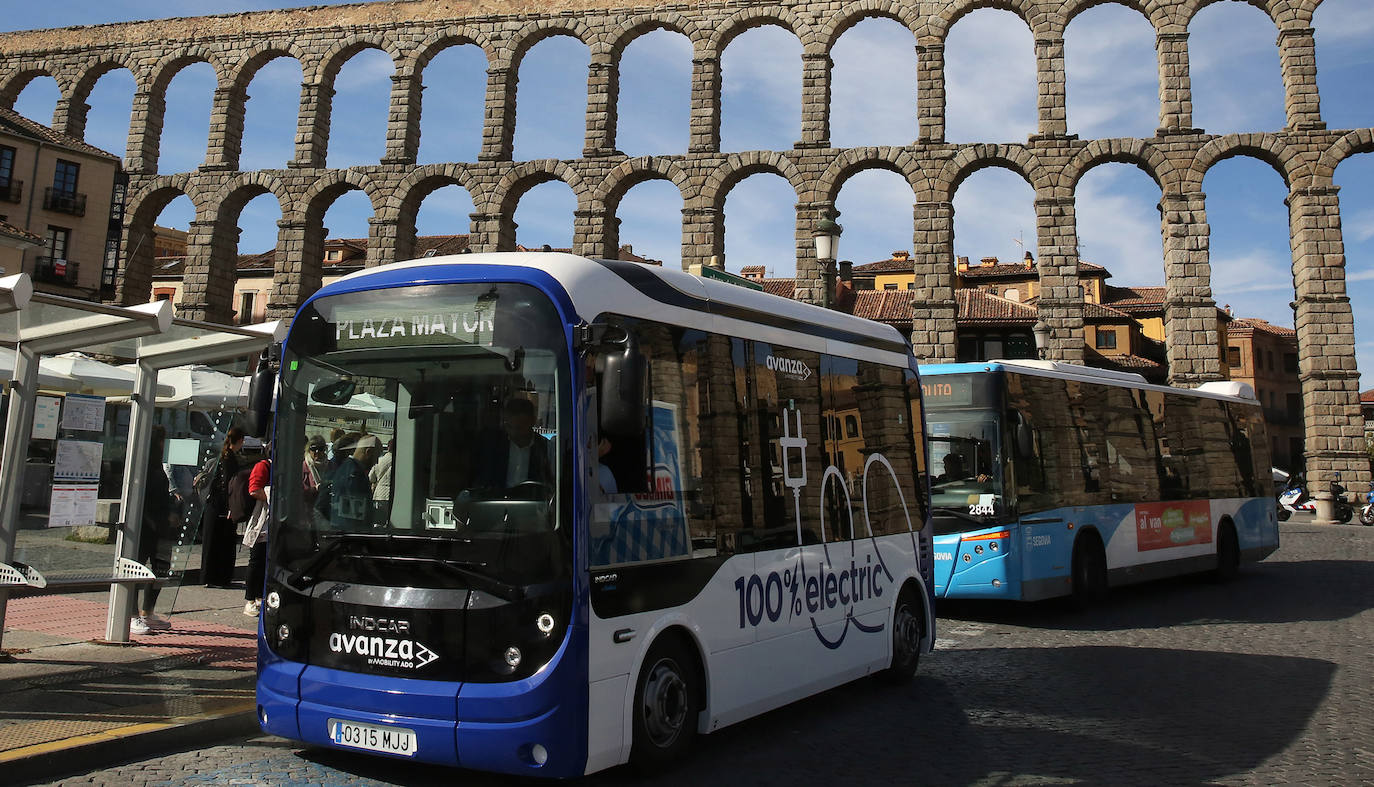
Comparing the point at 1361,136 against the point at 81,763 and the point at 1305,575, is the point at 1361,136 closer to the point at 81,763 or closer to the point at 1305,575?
the point at 1305,575

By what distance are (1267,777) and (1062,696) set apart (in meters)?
1.93

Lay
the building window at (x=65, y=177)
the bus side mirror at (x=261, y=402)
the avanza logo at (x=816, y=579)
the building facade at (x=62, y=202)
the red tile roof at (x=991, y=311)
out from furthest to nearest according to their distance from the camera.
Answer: the red tile roof at (x=991, y=311)
the building window at (x=65, y=177)
the building facade at (x=62, y=202)
the avanza logo at (x=816, y=579)
the bus side mirror at (x=261, y=402)

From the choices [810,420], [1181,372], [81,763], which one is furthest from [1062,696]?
[1181,372]

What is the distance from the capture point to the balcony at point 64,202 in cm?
3148

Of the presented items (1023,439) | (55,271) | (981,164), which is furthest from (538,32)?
(1023,439)

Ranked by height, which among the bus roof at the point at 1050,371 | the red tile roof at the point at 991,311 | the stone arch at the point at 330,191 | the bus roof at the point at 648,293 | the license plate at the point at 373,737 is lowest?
the license plate at the point at 373,737

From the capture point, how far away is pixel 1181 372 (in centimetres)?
2492

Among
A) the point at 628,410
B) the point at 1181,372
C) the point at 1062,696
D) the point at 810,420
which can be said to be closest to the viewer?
the point at 628,410

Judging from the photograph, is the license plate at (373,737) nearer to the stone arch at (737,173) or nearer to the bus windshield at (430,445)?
the bus windshield at (430,445)

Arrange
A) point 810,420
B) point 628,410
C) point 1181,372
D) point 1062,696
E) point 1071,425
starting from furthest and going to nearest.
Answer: point 1181,372 < point 1071,425 < point 1062,696 < point 810,420 < point 628,410

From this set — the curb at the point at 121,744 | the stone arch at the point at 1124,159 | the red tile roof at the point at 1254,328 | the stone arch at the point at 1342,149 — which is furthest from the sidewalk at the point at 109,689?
the red tile roof at the point at 1254,328

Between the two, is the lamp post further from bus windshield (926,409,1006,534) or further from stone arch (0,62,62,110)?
stone arch (0,62,62,110)

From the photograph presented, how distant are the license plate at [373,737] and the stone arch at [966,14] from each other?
2556 centimetres

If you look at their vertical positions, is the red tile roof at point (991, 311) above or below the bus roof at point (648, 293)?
above
